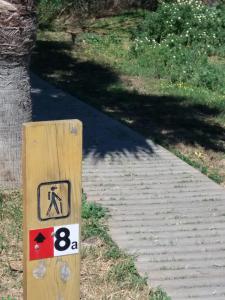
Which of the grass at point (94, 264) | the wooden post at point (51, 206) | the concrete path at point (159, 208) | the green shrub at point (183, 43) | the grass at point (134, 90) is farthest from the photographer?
the green shrub at point (183, 43)

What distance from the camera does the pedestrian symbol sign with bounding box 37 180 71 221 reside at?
139 inches

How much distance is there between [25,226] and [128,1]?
54.5 ft

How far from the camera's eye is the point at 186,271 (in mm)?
5676

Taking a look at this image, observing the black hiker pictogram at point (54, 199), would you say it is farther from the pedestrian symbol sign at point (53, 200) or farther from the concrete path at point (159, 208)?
the concrete path at point (159, 208)

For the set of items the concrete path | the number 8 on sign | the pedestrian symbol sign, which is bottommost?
the concrete path

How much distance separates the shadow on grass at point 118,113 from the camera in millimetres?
9195

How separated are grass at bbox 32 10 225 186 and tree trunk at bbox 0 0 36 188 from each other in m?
2.27

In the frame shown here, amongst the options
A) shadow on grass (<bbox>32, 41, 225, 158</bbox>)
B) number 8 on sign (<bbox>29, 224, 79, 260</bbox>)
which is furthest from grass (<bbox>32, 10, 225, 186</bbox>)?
number 8 on sign (<bbox>29, 224, 79, 260</bbox>)

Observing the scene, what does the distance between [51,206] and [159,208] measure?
11.2 ft

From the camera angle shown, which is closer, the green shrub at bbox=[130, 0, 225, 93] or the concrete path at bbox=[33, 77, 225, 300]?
the concrete path at bbox=[33, 77, 225, 300]

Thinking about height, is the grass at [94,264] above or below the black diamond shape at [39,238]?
below

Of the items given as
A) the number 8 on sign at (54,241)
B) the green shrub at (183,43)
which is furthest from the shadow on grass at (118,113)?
the number 8 on sign at (54,241)

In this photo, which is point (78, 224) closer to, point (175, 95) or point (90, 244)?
point (90, 244)

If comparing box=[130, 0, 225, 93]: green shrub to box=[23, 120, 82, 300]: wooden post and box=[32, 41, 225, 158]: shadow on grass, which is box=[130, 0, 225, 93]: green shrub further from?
box=[23, 120, 82, 300]: wooden post
